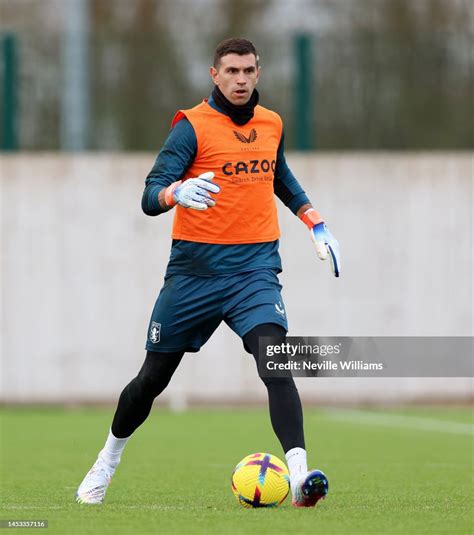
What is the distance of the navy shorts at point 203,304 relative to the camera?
7504mm

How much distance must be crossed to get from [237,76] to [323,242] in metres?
1.03

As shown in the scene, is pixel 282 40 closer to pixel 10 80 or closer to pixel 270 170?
pixel 10 80

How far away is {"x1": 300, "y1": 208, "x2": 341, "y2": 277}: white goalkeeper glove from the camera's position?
772cm

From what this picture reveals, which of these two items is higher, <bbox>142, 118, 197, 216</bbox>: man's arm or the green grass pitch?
<bbox>142, 118, 197, 216</bbox>: man's arm

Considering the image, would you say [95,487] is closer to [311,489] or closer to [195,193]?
[311,489]

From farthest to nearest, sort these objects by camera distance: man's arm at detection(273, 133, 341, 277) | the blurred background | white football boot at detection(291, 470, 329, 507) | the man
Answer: the blurred background → man's arm at detection(273, 133, 341, 277) → the man → white football boot at detection(291, 470, 329, 507)

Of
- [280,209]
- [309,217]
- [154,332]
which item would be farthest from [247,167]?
[280,209]

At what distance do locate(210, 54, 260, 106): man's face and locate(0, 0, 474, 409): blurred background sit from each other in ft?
→ 32.4

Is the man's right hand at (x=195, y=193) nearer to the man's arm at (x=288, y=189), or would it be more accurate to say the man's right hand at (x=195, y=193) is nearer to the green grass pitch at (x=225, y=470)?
the man's arm at (x=288, y=189)

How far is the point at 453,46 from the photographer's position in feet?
60.2

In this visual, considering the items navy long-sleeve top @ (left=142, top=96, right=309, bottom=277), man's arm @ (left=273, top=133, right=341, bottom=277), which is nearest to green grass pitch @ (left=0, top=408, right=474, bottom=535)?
navy long-sleeve top @ (left=142, top=96, right=309, bottom=277)

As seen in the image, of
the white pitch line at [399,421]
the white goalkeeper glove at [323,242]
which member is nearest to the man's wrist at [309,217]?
the white goalkeeper glove at [323,242]

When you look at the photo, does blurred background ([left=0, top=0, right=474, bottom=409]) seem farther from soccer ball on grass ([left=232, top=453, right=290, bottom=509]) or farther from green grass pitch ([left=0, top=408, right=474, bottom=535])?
soccer ball on grass ([left=232, top=453, right=290, bottom=509])

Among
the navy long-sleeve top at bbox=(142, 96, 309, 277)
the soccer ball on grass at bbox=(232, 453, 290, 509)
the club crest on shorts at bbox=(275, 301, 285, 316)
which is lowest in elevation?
the soccer ball on grass at bbox=(232, 453, 290, 509)
